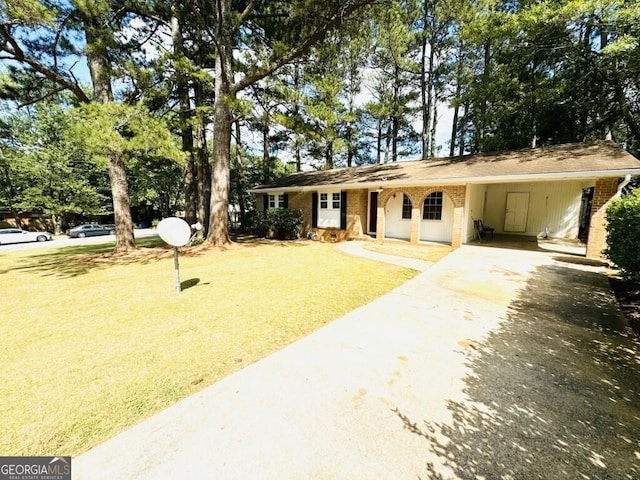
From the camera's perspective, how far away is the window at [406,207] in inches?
510

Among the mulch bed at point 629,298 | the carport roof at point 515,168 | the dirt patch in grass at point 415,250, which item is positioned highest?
the carport roof at point 515,168

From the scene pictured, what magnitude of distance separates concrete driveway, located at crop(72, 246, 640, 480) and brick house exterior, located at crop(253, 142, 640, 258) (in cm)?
608

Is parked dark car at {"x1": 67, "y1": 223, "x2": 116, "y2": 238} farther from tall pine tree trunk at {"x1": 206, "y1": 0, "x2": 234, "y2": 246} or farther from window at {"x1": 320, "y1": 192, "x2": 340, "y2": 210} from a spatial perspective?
window at {"x1": 320, "y1": 192, "x2": 340, "y2": 210}

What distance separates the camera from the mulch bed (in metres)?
4.37

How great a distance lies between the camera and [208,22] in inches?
413

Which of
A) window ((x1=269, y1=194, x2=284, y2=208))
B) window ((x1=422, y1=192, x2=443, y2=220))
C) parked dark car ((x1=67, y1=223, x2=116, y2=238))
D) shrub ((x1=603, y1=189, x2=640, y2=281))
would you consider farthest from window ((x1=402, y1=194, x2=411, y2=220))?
parked dark car ((x1=67, y1=223, x2=116, y2=238))

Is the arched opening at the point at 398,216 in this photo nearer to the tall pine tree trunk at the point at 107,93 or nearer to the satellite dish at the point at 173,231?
the satellite dish at the point at 173,231

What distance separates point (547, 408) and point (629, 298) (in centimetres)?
488

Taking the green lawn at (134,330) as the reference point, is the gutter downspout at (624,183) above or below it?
above

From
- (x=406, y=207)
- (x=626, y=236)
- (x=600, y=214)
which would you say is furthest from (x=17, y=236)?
(x=600, y=214)

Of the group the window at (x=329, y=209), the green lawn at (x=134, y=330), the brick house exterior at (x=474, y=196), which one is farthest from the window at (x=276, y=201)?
the green lawn at (x=134, y=330)

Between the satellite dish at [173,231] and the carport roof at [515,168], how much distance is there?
887 cm

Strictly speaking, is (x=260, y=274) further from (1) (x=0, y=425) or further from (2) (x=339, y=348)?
(1) (x=0, y=425)

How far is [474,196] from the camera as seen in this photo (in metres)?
11.8
